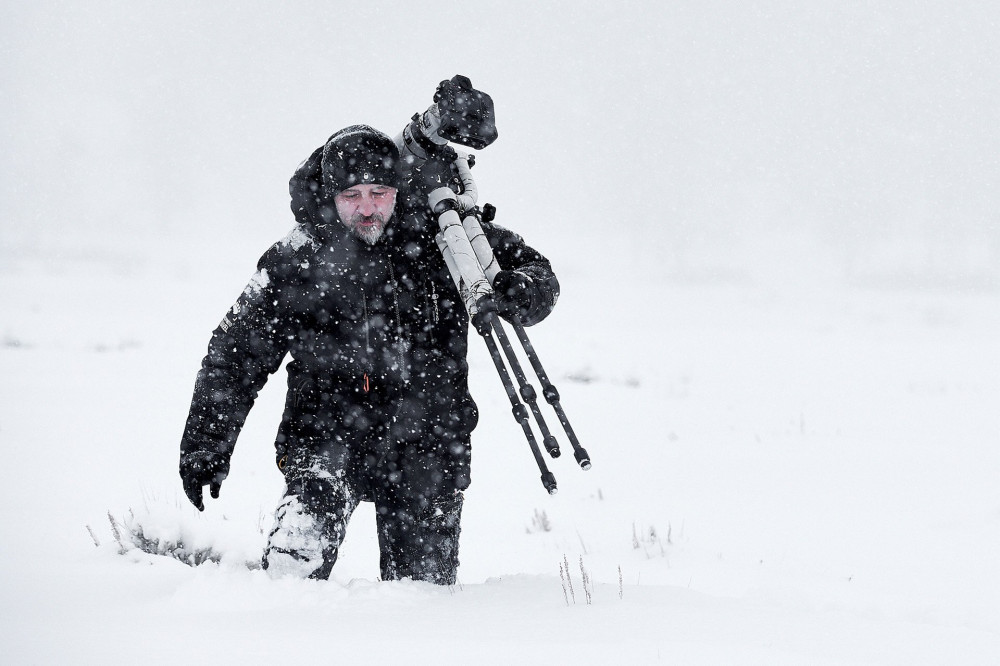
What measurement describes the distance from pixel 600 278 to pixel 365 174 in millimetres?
37062

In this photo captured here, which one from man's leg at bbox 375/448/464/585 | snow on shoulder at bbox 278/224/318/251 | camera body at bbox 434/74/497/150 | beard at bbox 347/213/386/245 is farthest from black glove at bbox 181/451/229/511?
camera body at bbox 434/74/497/150

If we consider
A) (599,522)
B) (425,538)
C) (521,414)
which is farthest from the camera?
(599,522)

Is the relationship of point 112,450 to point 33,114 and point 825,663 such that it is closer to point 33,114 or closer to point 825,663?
point 825,663

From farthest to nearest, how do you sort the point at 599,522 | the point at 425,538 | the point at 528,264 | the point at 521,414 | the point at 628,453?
the point at 628,453
the point at 599,522
the point at 528,264
the point at 425,538
the point at 521,414

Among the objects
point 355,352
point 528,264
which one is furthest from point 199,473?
point 528,264

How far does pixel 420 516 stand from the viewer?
125 inches

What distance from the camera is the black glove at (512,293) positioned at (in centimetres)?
284

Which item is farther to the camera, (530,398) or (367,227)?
(367,227)

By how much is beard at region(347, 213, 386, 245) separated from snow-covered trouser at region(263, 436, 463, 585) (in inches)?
35.5

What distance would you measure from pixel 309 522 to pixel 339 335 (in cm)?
78

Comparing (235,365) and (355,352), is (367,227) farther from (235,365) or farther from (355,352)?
(235,365)

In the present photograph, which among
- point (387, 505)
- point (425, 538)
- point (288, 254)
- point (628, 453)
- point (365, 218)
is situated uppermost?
point (365, 218)

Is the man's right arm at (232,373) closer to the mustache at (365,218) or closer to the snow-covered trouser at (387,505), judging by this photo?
the snow-covered trouser at (387,505)

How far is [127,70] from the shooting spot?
123375mm
